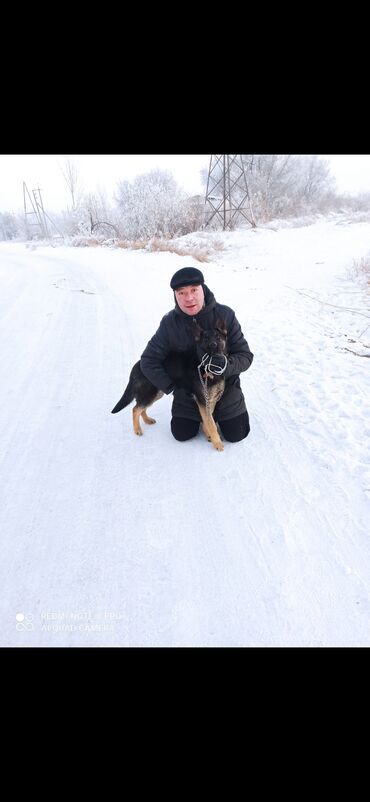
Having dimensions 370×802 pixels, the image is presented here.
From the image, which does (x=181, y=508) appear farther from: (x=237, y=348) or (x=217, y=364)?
(x=237, y=348)

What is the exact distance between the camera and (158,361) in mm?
3031

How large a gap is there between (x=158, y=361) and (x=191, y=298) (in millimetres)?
604

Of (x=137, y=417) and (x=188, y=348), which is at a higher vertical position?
(x=188, y=348)

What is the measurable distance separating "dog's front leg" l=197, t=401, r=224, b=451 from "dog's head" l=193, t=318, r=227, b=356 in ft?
1.59

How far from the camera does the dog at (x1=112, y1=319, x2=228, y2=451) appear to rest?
2.84 meters

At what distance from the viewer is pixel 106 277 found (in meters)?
9.64

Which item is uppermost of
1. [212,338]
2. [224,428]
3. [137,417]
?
[212,338]

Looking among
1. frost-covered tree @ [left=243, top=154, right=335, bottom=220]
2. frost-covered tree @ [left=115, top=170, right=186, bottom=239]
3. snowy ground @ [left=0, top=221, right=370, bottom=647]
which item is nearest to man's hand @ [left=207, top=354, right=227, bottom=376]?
snowy ground @ [left=0, top=221, right=370, bottom=647]

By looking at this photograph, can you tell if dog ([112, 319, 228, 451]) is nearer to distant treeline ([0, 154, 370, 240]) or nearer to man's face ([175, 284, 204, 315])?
man's face ([175, 284, 204, 315])

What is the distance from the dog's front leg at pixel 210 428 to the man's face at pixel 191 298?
789mm

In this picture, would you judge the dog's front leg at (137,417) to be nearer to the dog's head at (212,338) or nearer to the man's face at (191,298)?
the dog's head at (212,338)

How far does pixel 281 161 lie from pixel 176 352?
96.6 ft

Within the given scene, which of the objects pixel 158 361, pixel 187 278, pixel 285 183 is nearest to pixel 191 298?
pixel 187 278
